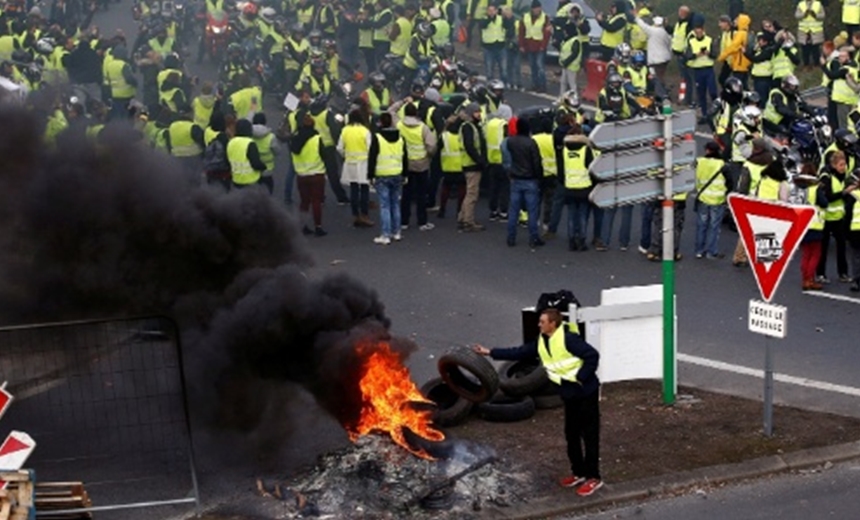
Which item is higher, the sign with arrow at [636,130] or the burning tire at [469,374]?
the sign with arrow at [636,130]

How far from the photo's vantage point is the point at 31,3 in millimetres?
35656

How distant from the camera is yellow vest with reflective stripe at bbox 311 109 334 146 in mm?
22547

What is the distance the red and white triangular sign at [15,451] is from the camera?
→ 472 inches

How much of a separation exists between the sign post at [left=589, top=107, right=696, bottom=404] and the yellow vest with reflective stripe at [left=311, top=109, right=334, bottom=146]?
8.85 meters

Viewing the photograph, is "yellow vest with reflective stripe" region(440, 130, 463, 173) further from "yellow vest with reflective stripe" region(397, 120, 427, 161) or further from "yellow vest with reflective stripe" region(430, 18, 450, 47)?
"yellow vest with reflective stripe" region(430, 18, 450, 47)

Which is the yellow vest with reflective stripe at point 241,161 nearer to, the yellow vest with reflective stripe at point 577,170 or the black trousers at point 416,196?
the black trousers at point 416,196

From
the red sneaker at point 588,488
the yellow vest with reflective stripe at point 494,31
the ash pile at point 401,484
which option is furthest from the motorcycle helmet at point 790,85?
the red sneaker at point 588,488

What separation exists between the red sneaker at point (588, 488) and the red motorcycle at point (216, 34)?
795 inches

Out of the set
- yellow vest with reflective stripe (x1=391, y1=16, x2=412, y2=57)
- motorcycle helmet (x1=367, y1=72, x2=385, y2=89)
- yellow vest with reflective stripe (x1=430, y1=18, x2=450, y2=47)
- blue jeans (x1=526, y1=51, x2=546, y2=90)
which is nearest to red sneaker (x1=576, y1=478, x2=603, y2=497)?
motorcycle helmet (x1=367, y1=72, x2=385, y2=89)

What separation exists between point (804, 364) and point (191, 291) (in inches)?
227

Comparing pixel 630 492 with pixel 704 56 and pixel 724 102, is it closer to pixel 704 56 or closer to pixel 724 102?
pixel 724 102

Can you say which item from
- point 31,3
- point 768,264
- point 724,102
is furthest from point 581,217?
point 31,3

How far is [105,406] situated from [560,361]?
4006 mm

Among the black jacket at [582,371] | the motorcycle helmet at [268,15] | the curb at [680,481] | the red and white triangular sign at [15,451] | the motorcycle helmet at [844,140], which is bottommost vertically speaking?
the curb at [680,481]
